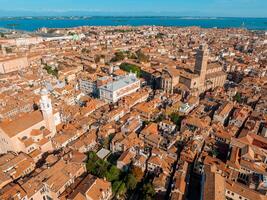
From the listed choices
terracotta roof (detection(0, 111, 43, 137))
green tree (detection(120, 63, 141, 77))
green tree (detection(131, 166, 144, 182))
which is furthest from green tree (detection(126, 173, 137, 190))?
green tree (detection(120, 63, 141, 77))

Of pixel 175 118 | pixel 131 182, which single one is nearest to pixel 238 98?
pixel 175 118

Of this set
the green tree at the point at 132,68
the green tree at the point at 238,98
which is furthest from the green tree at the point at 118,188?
the green tree at the point at 132,68

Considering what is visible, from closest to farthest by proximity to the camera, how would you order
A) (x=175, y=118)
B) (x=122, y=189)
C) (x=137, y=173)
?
(x=122, y=189) → (x=137, y=173) → (x=175, y=118)

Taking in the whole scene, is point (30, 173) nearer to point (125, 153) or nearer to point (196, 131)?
point (125, 153)

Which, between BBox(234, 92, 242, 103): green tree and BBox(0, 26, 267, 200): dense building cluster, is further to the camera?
BBox(234, 92, 242, 103): green tree

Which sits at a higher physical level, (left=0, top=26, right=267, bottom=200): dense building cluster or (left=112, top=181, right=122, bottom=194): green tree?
(left=0, top=26, right=267, bottom=200): dense building cluster

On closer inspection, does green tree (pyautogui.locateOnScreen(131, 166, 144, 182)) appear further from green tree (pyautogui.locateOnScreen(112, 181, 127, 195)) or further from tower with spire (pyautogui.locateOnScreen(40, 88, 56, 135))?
tower with spire (pyautogui.locateOnScreen(40, 88, 56, 135))

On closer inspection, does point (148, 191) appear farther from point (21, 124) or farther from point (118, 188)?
point (21, 124)
